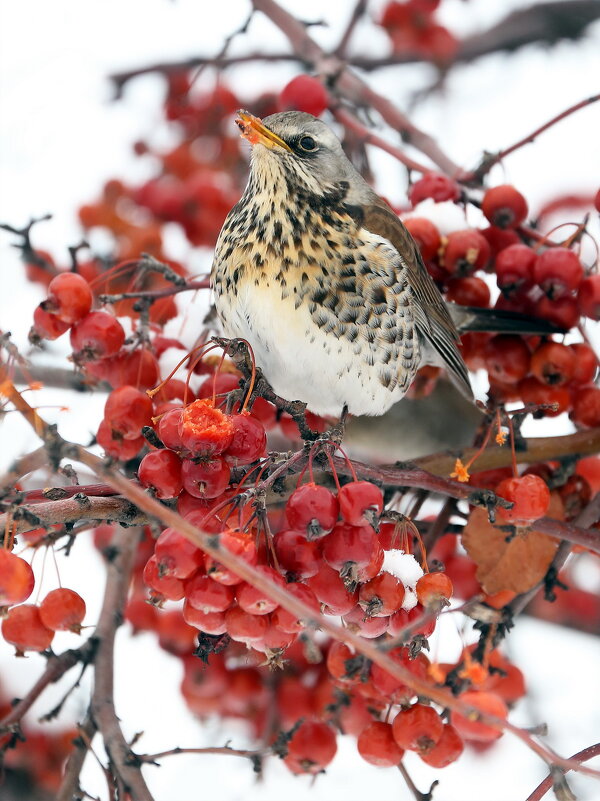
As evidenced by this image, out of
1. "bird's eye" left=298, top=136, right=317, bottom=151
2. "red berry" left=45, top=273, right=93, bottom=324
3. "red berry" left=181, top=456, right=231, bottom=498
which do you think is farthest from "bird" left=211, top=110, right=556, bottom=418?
"red berry" left=181, top=456, right=231, bottom=498

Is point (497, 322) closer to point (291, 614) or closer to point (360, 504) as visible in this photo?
point (360, 504)

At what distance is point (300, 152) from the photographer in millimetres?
2158

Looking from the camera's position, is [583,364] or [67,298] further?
[583,364]

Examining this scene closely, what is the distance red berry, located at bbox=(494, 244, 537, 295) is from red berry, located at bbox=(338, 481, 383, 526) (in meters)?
0.90

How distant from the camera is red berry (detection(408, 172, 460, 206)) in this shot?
86.2 inches

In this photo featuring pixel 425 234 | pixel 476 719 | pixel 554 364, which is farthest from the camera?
pixel 425 234

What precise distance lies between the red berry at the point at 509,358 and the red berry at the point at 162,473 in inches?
39.2

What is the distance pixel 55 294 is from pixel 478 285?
3.37 feet

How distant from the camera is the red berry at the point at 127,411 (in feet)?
5.61

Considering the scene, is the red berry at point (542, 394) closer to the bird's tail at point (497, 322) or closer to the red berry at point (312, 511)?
the bird's tail at point (497, 322)

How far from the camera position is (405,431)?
2.80 meters

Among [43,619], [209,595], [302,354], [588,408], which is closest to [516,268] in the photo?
[588,408]

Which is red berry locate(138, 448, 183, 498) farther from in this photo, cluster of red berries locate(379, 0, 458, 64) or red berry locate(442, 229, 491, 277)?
cluster of red berries locate(379, 0, 458, 64)

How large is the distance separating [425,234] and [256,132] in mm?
472
